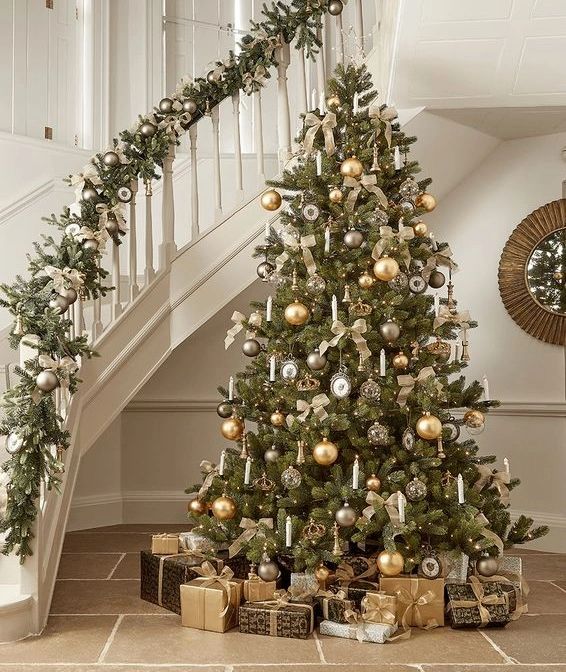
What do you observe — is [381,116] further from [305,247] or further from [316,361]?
[316,361]

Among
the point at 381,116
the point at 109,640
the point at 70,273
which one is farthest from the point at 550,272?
the point at 109,640

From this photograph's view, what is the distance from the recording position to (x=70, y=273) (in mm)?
3074

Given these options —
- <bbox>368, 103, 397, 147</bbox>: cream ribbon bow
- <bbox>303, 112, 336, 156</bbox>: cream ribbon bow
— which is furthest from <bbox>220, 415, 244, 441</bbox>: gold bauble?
<bbox>368, 103, 397, 147</bbox>: cream ribbon bow

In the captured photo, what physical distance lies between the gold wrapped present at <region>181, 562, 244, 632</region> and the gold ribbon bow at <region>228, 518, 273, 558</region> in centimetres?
10

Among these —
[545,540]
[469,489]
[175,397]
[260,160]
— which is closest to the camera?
[469,489]

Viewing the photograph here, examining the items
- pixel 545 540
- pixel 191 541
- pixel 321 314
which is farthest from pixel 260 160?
pixel 545 540

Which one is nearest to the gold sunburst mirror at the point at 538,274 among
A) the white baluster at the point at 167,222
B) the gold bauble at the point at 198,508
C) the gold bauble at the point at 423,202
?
the gold bauble at the point at 423,202

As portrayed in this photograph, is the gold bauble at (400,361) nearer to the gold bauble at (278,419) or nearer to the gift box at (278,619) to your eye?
the gold bauble at (278,419)

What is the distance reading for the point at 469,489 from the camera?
316cm

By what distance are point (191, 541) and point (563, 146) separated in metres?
3.07

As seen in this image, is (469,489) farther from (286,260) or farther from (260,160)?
(260,160)

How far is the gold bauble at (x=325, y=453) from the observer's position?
10.1ft

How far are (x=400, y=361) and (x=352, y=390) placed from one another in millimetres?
222

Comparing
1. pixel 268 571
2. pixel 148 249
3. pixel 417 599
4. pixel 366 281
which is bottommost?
pixel 417 599
